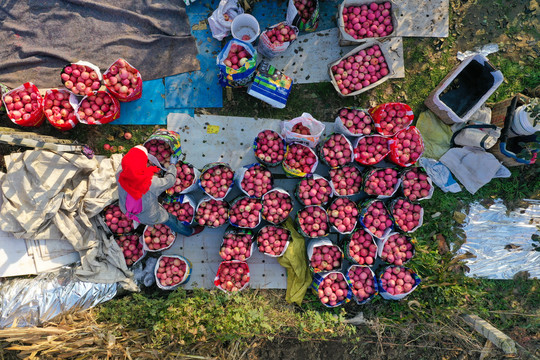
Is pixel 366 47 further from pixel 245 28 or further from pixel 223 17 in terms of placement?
pixel 223 17

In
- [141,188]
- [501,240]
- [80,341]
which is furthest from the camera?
[501,240]

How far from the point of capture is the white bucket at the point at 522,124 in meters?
4.27

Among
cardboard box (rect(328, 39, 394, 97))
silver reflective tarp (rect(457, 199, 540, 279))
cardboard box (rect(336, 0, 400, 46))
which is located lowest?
silver reflective tarp (rect(457, 199, 540, 279))

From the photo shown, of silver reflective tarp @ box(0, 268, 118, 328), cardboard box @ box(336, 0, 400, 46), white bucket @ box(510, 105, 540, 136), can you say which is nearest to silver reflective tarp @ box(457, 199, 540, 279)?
white bucket @ box(510, 105, 540, 136)

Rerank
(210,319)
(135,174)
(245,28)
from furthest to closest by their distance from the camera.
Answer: (245,28)
(210,319)
(135,174)

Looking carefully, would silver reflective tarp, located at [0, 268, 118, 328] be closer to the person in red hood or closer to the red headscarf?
the person in red hood

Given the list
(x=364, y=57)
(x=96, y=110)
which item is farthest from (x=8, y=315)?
(x=364, y=57)

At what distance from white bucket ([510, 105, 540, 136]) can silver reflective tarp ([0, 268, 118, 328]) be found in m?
5.66

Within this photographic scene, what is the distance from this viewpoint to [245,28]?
15.4ft

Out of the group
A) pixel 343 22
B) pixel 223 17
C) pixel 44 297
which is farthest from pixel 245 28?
pixel 44 297

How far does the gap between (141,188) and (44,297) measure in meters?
2.16

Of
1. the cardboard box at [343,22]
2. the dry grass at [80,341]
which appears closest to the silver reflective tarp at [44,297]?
the dry grass at [80,341]

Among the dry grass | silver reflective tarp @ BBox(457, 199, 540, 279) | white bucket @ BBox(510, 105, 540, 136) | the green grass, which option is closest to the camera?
the dry grass

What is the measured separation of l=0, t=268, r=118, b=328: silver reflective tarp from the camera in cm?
399
